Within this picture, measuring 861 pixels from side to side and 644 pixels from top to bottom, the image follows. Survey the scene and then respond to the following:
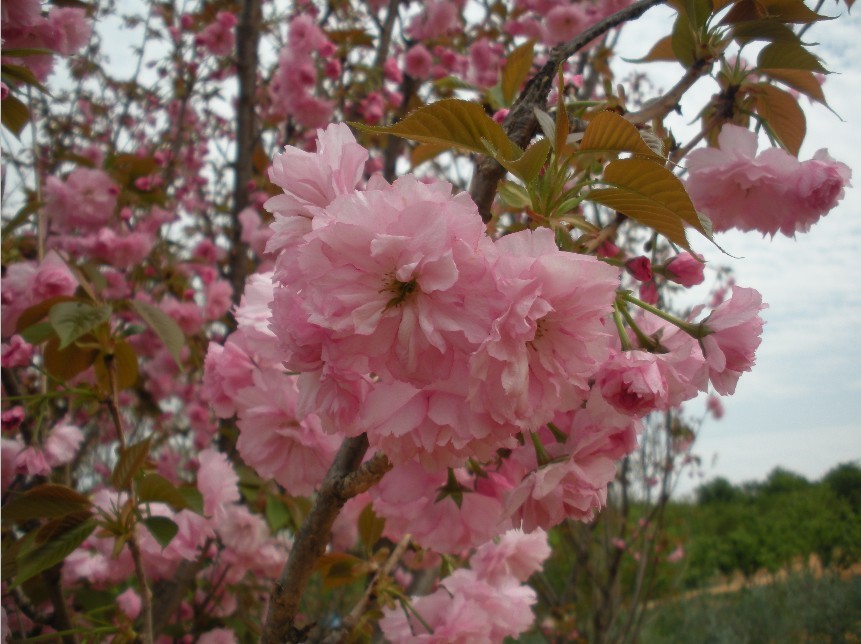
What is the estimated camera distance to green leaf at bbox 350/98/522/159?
21.1 inches

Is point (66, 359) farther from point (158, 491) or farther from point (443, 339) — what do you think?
point (443, 339)

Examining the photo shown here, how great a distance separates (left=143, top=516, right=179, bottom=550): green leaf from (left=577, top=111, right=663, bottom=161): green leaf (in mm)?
851

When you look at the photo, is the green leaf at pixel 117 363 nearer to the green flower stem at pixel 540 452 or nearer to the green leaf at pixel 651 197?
the green flower stem at pixel 540 452

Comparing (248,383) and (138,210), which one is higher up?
(138,210)

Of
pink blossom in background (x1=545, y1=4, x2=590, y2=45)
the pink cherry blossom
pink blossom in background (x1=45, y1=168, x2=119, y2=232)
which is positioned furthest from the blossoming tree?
pink blossom in background (x1=545, y1=4, x2=590, y2=45)

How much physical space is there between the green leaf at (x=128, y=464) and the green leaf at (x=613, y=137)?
2.53 ft

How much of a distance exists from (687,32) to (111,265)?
2.20 m

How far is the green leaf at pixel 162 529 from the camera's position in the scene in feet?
3.28

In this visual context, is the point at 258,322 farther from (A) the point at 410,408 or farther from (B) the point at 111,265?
(B) the point at 111,265

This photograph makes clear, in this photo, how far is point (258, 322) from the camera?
0.75 m

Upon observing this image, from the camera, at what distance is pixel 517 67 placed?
0.96 metres

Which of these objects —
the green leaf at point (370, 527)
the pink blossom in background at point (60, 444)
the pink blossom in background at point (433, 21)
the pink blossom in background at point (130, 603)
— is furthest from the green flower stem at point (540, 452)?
the pink blossom in background at point (433, 21)

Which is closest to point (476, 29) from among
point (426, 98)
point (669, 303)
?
point (426, 98)

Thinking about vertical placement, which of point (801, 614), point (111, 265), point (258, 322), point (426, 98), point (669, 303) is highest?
point (426, 98)
